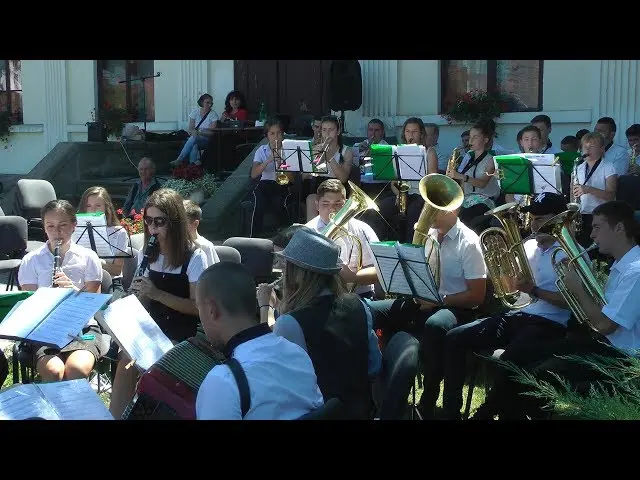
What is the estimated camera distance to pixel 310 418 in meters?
2.86

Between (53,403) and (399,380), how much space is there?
1.44 meters

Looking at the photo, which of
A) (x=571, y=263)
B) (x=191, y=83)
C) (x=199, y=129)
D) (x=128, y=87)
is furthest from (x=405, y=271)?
(x=128, y=87)

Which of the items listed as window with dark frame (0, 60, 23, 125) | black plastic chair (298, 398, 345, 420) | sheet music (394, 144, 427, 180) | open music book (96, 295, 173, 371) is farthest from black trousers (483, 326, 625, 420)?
window with dark frame (0, 60, 23, 125)

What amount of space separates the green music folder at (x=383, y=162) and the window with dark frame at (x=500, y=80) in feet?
13.0

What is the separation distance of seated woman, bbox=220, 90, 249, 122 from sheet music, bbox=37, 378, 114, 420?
10488mm

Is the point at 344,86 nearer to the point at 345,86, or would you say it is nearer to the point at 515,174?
the point at 345,86

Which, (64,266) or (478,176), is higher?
(478,176)

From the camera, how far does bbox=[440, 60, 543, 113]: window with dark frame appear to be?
38.1 feet

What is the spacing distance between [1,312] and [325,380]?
86.2 inches

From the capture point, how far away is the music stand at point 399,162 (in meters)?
8.09

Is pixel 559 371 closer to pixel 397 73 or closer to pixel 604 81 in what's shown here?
pixel 604 81

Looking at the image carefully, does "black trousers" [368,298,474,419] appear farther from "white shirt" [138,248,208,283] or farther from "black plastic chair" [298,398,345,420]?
"black plastic chair" [298,398,345,420]

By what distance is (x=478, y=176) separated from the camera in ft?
27.6

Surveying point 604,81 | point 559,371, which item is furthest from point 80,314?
point 604,81
